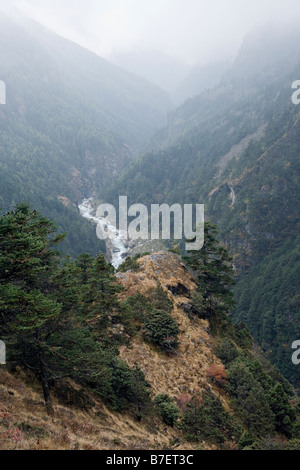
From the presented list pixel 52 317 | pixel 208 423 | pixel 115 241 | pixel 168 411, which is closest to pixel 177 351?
pixel 168 411

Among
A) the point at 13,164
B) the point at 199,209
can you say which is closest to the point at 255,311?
the point at 199,209

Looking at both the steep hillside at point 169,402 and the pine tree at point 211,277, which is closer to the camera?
the steep hillside at point 169,402

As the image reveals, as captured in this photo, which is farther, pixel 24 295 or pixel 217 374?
pixel 217 374

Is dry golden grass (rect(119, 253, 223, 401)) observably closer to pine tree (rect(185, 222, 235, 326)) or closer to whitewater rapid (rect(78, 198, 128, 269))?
pine tree (rect(185, 222, 235, 326))

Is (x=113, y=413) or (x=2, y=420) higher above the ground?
(x=2, y=420)

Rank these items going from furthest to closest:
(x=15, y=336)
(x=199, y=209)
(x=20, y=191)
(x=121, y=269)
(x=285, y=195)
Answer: (x=199, y=209), (x=20, y=191), (x=285, y=195), (x=121, y=269), (x=15, y=336)

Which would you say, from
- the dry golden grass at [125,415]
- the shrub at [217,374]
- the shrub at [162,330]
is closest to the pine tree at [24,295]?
the dry golden grass at [125,415]

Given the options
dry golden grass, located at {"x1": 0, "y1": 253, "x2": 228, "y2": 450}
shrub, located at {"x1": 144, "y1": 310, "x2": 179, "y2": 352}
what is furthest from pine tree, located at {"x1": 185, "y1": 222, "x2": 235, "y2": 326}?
shrub, located at {"x1": 144, "y1": 310, "x2": 179, "y2": 352}

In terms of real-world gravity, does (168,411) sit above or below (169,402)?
below

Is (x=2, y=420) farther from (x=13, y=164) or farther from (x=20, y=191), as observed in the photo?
(x=13, y=164)

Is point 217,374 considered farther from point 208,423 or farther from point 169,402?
point 169,402

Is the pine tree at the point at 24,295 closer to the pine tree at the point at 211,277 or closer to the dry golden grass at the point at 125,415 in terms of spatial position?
the dry golden grass at the point at 125,415
